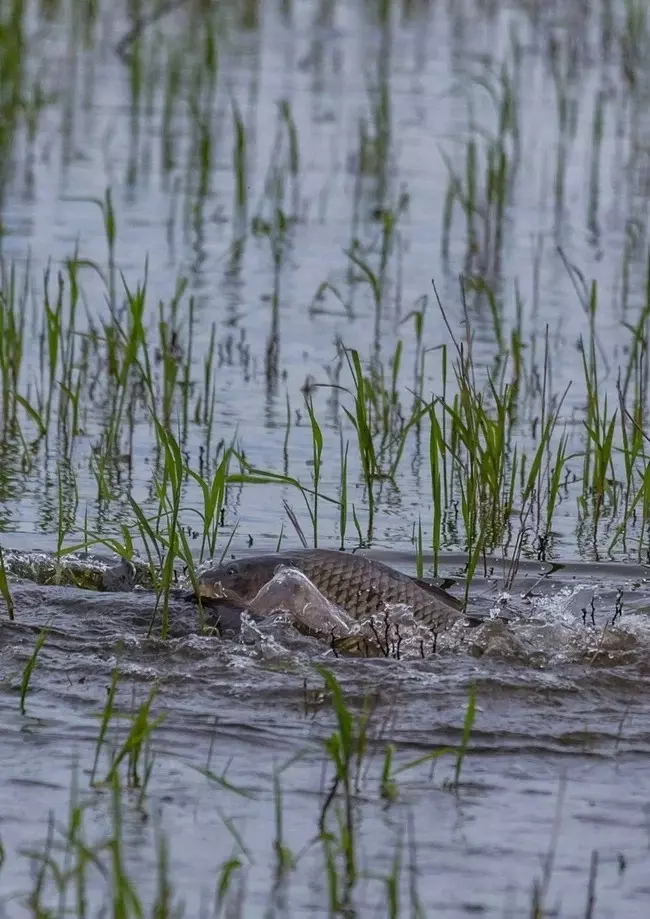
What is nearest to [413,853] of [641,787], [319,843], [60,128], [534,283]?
[319,843]

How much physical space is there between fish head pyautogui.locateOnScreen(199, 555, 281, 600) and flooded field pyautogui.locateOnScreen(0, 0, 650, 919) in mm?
138

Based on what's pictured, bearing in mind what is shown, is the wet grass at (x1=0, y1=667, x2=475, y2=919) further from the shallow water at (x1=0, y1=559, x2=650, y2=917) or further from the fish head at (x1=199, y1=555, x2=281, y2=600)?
the fish head at (x1=199, y1=555, x2=281, y2=600)

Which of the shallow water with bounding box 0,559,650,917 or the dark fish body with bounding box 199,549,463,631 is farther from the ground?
the dark fish body with bounding box 199,549,463,631

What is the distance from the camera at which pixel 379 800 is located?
12.6 ft

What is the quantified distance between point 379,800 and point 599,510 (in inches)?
114

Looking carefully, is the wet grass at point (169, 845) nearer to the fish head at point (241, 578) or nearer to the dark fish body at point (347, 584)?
the dark fish body at point (347, 584)

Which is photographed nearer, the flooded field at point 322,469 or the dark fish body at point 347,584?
the flooded field at point 322,469

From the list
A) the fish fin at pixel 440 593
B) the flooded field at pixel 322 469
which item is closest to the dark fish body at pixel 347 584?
the fish fin at pixel 440 593

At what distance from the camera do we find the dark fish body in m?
5.14

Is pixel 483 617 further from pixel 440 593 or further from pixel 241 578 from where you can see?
pixel 241 578

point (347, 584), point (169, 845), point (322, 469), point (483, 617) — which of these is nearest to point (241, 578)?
point (347, 584)

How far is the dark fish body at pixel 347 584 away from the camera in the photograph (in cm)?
514

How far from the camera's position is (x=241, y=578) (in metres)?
5.29

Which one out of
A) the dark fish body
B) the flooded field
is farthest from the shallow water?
the dark fish body
